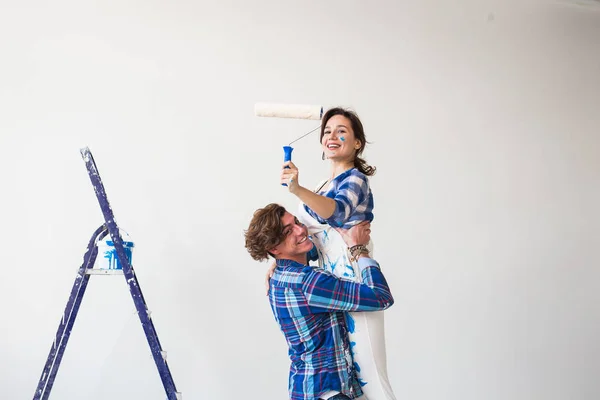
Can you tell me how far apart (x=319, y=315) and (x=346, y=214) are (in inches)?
15.2

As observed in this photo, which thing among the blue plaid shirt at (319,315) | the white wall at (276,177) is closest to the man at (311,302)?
the blue plaid shirt at (319,315)

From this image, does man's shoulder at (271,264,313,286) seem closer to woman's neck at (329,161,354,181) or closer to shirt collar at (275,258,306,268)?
shirt collar at (275,258,306,268)

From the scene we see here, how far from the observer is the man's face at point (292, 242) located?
94.7 inches

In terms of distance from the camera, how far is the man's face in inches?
94.7

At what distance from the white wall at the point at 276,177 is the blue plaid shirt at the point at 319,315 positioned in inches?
59.9

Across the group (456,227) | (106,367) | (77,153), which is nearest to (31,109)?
(77,153)

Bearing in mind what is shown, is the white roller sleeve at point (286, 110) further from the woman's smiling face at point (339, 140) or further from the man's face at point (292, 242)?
the man's face at point (292, 242)

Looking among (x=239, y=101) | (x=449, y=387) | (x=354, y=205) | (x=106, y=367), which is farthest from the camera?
(x=449, y=387)

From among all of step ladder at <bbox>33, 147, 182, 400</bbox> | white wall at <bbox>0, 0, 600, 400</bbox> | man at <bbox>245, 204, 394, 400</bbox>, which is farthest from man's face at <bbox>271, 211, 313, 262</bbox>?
white wall at <bbox>0, 0, 600, 400</bbox>

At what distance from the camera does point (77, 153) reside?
369 centimetres

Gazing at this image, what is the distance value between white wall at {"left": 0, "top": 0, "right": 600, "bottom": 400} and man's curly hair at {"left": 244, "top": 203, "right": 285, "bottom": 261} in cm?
144

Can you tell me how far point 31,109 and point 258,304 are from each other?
5.63 ft

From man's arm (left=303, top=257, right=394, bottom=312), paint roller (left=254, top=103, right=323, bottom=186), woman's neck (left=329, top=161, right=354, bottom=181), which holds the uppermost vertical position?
paint roller (left=254, top=103, right=323, bottom=186)

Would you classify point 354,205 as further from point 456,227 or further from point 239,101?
point 456,227
